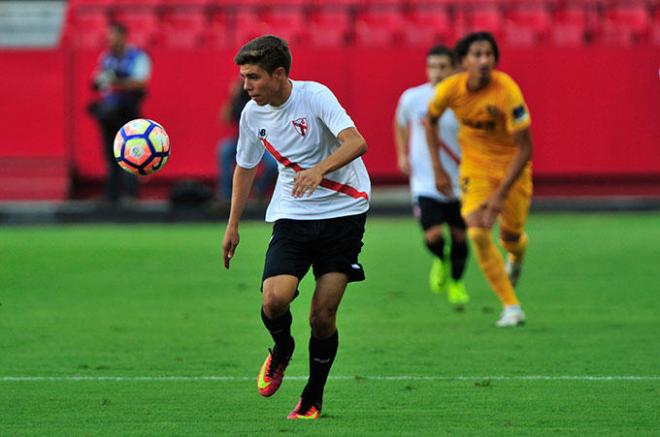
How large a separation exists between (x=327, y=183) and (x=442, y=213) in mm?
6233

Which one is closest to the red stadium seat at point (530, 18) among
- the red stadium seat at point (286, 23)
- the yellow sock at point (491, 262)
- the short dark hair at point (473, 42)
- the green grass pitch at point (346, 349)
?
the red stadium seat at point (286, 23)

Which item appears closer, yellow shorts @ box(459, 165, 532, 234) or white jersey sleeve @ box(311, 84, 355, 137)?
white jersey sleeve @ box(311, 84, 355, 137)

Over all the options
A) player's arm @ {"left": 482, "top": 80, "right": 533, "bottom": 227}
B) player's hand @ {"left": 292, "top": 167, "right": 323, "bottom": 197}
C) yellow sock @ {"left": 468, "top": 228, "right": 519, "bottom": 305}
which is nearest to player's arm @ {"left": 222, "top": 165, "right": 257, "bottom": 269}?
player's hand @ {"left": 292, "top": 167, "right": 323, "bottom": 197}

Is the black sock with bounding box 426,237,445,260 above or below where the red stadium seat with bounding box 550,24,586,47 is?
above

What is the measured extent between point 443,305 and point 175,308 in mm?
2372

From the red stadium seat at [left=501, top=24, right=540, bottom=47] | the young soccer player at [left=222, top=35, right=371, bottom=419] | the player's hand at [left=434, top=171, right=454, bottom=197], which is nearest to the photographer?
the young soccer player at [left=222, top=35, right=371, bottom=419]

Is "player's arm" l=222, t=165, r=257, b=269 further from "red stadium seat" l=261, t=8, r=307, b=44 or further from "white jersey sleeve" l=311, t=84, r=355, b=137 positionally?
"red stadium seat" l=261, t=8, r=307, b=44

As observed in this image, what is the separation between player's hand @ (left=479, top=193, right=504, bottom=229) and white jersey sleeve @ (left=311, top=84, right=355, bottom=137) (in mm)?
3864

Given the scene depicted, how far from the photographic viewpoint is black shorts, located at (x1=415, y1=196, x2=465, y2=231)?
13.7 metres

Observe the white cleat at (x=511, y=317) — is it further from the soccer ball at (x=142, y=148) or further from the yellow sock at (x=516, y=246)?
the soccer ball at (x=142, y=148)

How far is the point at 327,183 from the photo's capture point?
7.56 meters

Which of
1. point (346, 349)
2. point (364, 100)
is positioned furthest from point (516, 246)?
point (364, 100)

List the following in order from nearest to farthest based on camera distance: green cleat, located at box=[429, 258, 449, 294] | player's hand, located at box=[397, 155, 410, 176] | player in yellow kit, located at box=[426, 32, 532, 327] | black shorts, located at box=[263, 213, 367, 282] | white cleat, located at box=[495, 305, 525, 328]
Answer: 1. black shorts, located at box=[263, 213, 367, 282]
2. player in yellow kit, located at box=[426, 32, 532, 327]
3. white cleat, located at box=[495, 305, 525, 328]
4. green cleat, located at box=[429, 258, 449, 294]
5. player's hand, located at box=[397, 155, 410, 176]

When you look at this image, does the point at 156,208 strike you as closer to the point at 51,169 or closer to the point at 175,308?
the point at 51,169
